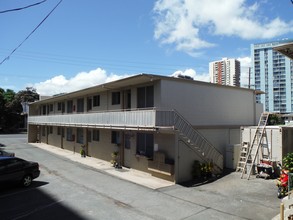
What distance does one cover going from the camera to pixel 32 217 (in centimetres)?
969

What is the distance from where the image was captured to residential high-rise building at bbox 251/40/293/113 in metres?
37.3

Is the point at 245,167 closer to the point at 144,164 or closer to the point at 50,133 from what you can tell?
the point at 144,164

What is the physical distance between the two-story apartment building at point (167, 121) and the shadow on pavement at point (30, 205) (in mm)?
5965

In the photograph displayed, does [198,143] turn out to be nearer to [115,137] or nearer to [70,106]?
[115,137]

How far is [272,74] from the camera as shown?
127 ft

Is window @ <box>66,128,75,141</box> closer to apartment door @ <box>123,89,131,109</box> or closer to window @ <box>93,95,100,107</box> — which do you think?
window @ <box>93,95,100,107</box>

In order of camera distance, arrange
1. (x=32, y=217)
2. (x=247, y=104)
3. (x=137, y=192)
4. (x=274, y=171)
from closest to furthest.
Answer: (x=32, y=217), (x=137, y=192), (x=274, y=171), (x=247, y=104)

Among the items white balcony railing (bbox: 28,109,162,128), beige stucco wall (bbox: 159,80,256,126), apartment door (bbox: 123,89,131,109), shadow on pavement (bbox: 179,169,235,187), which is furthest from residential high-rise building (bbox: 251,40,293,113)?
white balcony railing (bbox: 28,109,162,128)

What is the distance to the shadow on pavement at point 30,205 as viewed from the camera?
9844mm

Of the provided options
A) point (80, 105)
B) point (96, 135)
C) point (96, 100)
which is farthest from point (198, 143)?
point (80, 105)

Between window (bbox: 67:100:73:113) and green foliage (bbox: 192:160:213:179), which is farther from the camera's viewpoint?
window (bbox: 67:100:73:113)

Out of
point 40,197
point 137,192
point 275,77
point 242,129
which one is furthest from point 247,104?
point 275,77

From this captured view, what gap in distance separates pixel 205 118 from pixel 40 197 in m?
10.9

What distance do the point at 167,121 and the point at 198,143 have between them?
2.75m
